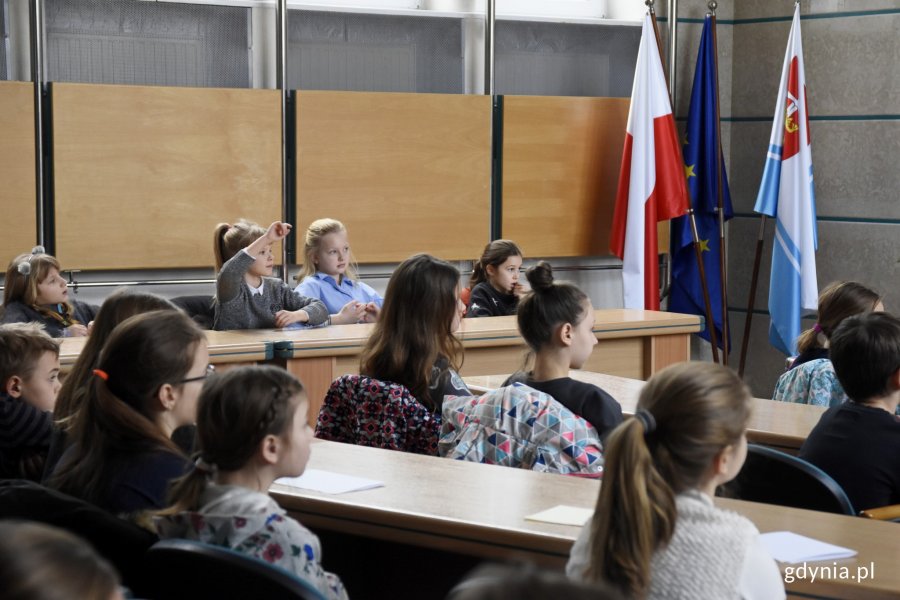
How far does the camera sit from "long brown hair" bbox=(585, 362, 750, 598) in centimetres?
166

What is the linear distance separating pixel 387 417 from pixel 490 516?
0.97 m

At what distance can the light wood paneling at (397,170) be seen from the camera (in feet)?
20.4

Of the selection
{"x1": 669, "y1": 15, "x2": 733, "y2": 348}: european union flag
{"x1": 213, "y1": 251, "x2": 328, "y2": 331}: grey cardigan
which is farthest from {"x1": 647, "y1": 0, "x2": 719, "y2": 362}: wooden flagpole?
{"x1": 213, "y1": 251, "x2": 328, "y2": 331}: grey cardigan

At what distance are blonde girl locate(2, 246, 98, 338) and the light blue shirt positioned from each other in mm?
1051

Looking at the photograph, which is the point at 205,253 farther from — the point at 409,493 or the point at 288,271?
the point at 409,493

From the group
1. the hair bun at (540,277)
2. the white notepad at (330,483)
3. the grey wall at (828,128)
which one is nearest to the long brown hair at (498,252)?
the grey wall at (828,128)

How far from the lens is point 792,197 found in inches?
266

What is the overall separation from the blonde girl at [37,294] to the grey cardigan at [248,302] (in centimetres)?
57

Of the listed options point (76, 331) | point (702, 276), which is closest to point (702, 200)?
point (702, 276)

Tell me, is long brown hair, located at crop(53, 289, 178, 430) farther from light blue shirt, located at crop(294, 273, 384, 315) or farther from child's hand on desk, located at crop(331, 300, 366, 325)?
light blue shirt, located at crop(294, 273, 384, 315)

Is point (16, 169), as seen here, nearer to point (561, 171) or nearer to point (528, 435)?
point (561, 171)

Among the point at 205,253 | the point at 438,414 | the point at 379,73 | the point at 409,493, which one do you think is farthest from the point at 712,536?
the point at 379,73

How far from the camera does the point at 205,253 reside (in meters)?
6.00

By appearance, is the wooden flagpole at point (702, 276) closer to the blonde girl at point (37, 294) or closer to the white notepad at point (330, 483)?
the blonde girl at point (37, 294)
